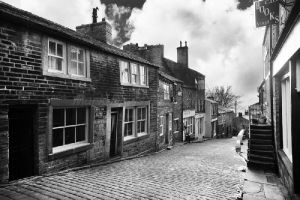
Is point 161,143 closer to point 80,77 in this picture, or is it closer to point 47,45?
point 80,77

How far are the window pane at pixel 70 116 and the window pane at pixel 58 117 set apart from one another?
0.81ft

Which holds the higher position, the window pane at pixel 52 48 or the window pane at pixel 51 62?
the window pane at pixel 52 48

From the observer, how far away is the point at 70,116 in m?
8.70

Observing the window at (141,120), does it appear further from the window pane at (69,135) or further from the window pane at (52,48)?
the window pane at (52,48)

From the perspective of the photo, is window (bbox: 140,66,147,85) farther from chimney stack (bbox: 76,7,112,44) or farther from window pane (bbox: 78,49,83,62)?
window pane (bbox: 78,49,83,62)

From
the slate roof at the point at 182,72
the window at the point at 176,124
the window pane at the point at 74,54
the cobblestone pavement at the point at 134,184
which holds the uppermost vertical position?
the slate roof at the point at 182,72

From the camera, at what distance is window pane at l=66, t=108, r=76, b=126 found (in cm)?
858

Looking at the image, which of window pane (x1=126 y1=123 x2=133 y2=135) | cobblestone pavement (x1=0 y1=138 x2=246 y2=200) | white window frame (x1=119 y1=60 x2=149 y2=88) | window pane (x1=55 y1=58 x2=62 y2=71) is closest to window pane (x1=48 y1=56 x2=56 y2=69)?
window pane (x1=55 y1=58 x2=62 y2=71)

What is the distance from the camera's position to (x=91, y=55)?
9.62 meters

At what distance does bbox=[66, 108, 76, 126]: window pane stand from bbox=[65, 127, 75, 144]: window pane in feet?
0.74

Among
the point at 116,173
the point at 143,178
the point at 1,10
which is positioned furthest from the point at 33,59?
the point at 143,178

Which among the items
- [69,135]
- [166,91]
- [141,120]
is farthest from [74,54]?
[166,91]

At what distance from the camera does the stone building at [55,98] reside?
6477mm

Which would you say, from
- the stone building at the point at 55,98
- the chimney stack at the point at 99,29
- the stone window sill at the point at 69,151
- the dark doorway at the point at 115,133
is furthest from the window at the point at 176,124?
the stone window sill at the point at 69,151
